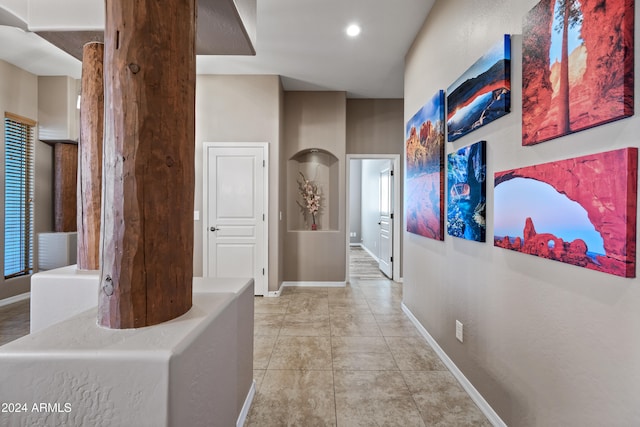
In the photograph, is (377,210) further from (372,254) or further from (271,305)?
(271,305)

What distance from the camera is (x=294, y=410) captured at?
1877mm

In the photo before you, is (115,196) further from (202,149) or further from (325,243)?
(325,243)

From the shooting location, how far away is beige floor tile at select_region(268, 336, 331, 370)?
Result: 2.39 meters

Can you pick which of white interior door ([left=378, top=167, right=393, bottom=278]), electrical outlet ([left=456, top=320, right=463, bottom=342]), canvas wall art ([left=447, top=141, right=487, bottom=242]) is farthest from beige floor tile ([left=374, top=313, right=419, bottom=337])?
white interior door ([left=378, top=167, right=393, bottom=278])

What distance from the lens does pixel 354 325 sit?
10.5 feet

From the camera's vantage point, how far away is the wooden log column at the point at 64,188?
171 inches

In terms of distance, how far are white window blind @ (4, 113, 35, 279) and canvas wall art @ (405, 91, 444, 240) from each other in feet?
15.6

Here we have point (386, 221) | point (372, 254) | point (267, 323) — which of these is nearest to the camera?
point (267, 323)

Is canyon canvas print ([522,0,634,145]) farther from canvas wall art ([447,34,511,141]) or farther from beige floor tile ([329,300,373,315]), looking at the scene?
beige floor tile ([329,300,373,315])

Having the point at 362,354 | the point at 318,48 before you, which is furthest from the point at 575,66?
the point at 318,48

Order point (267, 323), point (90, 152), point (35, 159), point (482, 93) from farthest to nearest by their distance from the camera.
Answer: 1. point (35, 159)
2. point (267, 323)
3. point (90, 152)
4. point (482, 93)

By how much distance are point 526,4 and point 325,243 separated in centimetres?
370

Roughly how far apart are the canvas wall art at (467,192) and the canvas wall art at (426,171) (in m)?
0.18

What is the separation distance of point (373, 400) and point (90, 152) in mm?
2281
